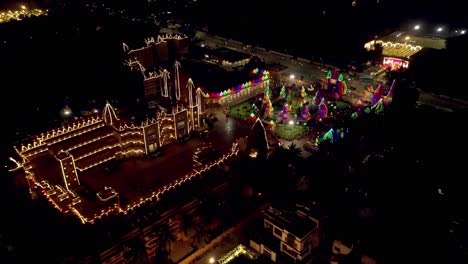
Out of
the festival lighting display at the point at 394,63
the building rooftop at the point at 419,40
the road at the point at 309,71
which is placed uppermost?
the building rooftop at the point at 419,40

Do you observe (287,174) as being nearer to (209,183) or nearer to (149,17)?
(209,183)

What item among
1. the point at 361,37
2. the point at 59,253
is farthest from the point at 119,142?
the point at 361,37

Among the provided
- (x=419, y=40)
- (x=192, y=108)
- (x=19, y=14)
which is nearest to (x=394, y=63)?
(x=419, y=40)

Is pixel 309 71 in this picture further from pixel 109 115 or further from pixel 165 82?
pixel 109 115

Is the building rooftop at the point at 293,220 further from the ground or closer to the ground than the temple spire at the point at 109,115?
closer to the ground

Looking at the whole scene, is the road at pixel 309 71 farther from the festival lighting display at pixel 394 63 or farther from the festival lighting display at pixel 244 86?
the festival lighting display at pixel 244 86

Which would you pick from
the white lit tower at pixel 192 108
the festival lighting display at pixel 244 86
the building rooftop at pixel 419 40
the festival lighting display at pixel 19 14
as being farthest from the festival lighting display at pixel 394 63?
the festival lighting display at pixel 19 14

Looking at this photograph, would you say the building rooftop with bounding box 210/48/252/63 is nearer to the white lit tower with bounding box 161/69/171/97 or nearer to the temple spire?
the white lit tower with bounding box 161/69/171/97
